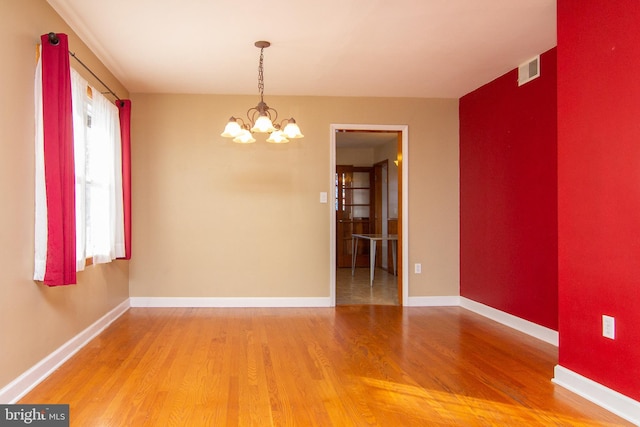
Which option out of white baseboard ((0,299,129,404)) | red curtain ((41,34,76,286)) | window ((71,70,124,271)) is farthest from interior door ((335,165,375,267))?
red curtain ((41,34,76,286))

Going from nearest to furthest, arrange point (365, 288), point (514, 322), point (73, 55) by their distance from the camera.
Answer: point (73, 55), point (514, 322), point (365, 288)

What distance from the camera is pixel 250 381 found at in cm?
267

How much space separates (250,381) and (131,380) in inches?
28.7

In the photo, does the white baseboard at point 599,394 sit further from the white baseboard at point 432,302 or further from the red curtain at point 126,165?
the red curtain at point 126,165

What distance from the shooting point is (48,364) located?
2.80 m

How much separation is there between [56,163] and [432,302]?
13.0 feet

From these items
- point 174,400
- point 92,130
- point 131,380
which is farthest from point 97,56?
point 174,400

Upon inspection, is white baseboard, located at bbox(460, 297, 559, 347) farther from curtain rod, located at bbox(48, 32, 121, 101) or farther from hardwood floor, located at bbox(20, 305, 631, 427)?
curtain rod, located at bbox(48, 32, 121, 101)

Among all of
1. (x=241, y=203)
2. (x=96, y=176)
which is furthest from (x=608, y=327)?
(x=96, y=176)

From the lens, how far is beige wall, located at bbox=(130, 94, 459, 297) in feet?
16.0

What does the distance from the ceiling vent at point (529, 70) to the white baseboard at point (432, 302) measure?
96.3 inches

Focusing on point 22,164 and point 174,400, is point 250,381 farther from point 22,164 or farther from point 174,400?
point 22,164

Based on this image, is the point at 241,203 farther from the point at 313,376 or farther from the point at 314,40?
the point at 313,376

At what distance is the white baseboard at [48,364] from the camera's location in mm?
2350
